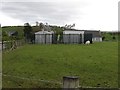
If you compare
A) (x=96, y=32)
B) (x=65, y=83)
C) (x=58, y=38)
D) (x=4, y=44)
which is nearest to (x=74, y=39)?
(x=58, y=38)

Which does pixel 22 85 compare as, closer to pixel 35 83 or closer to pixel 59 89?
pixel 35 83

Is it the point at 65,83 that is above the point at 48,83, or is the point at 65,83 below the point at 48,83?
above

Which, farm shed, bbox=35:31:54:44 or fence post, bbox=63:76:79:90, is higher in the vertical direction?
fence post, bbox=63:76:79:90

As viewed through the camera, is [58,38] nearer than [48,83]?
No

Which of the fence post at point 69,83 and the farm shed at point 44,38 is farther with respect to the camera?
the farm shed at point 44,38

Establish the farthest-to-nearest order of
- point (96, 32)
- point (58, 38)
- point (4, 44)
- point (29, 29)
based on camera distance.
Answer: point (96, 32) < point (29, 29) < point (58, 38) < point (4, 44)

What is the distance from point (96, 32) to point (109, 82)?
3971 inches

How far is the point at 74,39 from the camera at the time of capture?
62.2 m

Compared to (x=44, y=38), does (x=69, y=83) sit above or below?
above

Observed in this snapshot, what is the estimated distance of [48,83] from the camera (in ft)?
30.5

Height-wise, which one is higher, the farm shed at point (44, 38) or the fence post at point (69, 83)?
the fence post at point (69, 83)

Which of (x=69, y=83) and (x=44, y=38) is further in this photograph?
(x=44, y=38)

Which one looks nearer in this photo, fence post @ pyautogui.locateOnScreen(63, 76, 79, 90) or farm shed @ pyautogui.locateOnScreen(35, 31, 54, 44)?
fence post @ pyautogui.locateOnScreen(63, 76, 79, 90)

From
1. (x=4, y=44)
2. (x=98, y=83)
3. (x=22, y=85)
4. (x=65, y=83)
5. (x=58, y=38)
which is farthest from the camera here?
(x=58, y=38)
